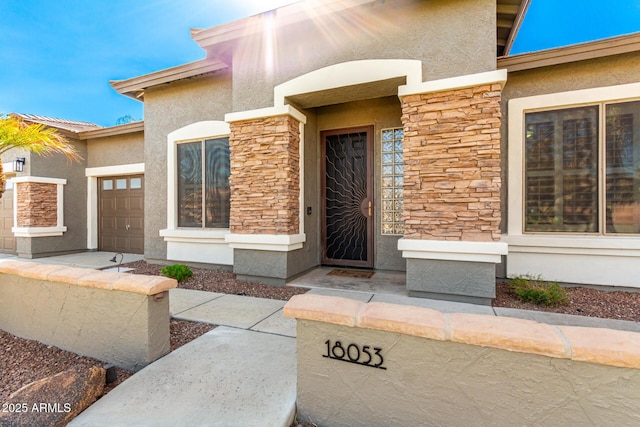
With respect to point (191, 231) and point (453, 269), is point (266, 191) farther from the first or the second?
point (453, 269)

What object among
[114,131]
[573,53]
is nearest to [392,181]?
[573,53]

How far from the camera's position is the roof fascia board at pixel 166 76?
237 inches

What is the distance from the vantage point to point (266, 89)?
520 centimetres

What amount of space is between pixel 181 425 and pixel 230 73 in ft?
20.8

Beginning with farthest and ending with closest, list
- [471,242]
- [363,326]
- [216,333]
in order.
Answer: [471,242] < [216,333] < [363,326]

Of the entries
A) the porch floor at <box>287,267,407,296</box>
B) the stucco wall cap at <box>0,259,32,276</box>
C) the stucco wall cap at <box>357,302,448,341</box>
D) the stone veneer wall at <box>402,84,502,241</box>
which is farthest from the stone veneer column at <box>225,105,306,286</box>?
the stucco wall cap at <box>357,302,448,341</box>

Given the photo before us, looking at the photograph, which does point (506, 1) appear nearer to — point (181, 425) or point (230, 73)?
point (230, 73)

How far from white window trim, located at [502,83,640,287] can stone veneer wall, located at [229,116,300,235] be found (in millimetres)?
3723

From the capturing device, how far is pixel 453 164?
400 cm

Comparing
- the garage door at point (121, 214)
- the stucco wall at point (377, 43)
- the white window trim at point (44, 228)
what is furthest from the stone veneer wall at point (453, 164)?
the white window trim at point (44, 228)

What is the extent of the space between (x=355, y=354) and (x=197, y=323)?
2426 mm

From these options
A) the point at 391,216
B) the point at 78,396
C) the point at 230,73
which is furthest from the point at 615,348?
the point at 230,73

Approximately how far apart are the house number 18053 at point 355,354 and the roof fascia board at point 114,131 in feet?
27.8

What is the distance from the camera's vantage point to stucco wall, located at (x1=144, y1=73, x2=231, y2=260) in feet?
21.1
